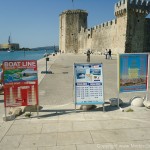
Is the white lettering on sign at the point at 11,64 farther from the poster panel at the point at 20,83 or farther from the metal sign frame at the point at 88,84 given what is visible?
the metal sign frame at the point at 88,84

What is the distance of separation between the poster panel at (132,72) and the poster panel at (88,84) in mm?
678

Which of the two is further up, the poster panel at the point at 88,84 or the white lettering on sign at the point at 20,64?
the white lettering on sign at the point at 20,64

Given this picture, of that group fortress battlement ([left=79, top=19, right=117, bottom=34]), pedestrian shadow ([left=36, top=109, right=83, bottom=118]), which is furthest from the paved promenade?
fortress battlement ([left=79, top=19, right=117, bottom=34])

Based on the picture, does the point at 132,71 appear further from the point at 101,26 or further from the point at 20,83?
the point at 101,26

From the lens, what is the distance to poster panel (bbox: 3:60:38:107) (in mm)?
5984

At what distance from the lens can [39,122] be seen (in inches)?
231

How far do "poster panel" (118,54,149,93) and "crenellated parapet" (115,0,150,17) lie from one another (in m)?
27.2

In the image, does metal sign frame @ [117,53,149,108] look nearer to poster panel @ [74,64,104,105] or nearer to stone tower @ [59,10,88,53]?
poster panel @ [74,64,104,105]

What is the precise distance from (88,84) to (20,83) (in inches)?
69.5

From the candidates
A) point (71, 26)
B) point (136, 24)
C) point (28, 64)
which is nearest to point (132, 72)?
point (28, 64)

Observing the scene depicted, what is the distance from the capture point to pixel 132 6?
108 feet

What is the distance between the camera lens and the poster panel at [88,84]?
655cm

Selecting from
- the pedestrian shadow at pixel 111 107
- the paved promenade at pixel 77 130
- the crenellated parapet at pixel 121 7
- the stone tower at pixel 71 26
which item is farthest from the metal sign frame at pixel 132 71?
the stone tower at pixel 71 26

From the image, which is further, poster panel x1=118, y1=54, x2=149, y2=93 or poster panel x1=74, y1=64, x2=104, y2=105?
poster panel x1=118, y1=54, x2=149, y2=93
